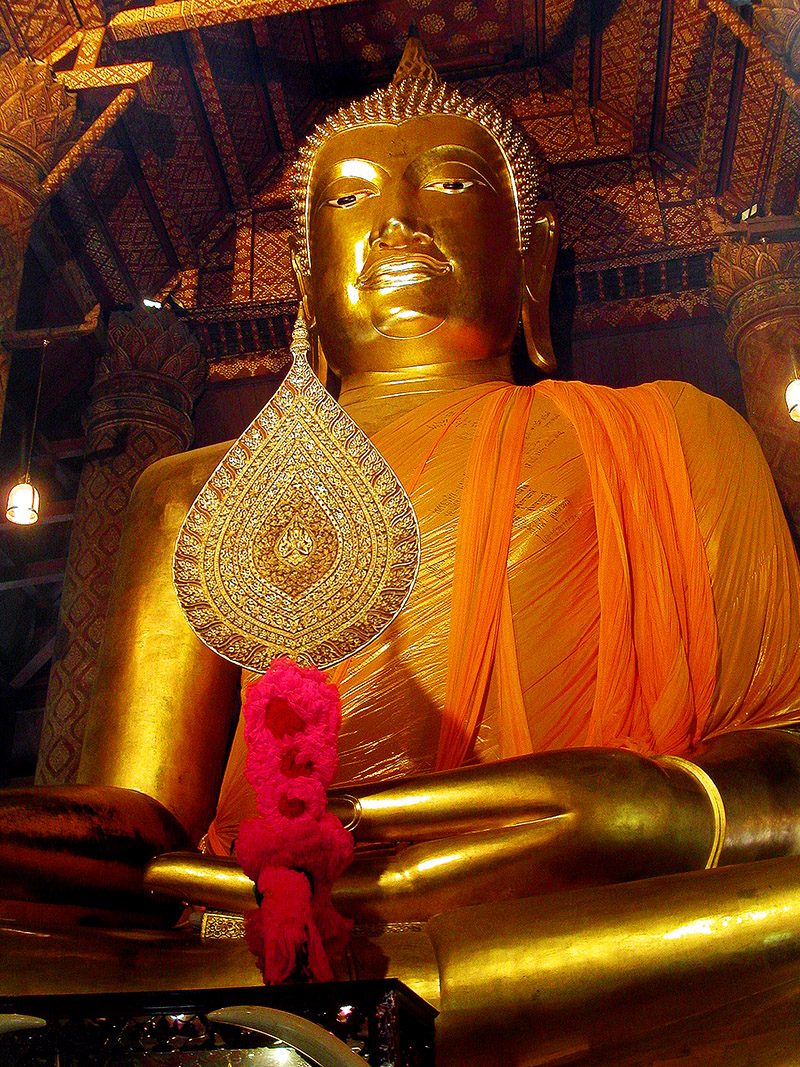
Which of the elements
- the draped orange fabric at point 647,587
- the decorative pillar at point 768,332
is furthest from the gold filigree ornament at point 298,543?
the decorative pillar at point 768,332

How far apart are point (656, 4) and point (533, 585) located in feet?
5.39

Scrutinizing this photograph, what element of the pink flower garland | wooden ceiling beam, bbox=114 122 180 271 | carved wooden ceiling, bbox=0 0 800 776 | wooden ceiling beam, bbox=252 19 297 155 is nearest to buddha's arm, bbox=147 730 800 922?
the pink flower garland

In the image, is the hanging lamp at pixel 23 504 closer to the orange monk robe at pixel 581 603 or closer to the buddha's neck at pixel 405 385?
the buddha's neck at pixel 405 385

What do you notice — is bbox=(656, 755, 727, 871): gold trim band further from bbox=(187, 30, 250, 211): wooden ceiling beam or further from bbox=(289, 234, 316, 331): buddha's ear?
bbox=(187, 30, 250, 211): wooden ceiling beam

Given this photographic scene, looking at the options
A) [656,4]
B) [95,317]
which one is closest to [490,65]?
[656,4]

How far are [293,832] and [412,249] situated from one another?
1645 millimetres

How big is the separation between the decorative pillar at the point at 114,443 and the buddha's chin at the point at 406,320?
701mm

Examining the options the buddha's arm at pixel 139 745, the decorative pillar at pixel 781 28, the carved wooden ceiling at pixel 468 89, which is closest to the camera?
the buddha's arm at pixel 139 745

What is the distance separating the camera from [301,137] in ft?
11.4

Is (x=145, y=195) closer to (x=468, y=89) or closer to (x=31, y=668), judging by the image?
(x=468, y=89)

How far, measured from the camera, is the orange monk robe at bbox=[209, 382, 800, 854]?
6.93 feet

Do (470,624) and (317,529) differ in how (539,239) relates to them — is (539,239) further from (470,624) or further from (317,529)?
(317,529)

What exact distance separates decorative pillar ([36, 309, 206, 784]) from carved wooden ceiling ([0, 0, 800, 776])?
0.38 ft

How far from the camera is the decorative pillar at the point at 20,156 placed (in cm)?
271
